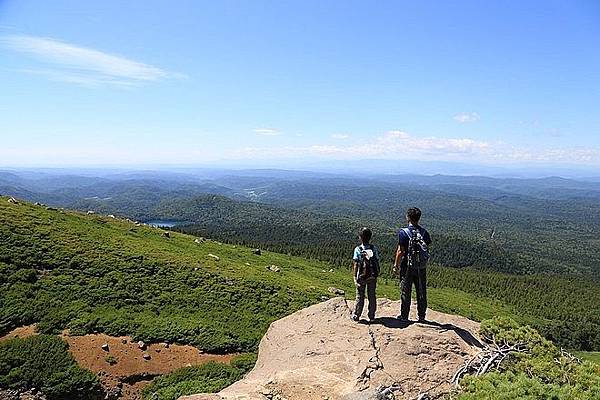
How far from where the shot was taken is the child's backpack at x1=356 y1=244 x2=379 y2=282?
40.5 feet

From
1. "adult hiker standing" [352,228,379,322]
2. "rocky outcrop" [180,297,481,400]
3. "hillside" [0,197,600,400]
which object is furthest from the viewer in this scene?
"hillside" [0,197,600,400]

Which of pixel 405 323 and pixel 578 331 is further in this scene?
pixel 578 331

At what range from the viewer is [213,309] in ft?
91.9

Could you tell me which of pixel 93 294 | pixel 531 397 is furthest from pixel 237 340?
pixel 531 397

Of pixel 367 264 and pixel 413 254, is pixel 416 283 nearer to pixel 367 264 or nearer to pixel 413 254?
pixel 413 254

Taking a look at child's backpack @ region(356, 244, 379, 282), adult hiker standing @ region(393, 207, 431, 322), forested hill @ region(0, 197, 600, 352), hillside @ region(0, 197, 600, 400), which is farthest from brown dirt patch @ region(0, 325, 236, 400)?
adult hiker standing @ region(393, 207, 431, 322)

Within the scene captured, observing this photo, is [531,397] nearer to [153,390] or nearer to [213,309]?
[153,390]

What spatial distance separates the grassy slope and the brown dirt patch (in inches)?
26.9

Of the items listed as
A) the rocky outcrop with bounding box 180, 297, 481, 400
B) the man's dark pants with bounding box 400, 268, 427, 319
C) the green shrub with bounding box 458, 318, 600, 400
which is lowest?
the rocky outcrop with bounding box 180, 297, 481, 400

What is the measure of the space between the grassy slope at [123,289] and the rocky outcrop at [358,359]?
11290 millimetres

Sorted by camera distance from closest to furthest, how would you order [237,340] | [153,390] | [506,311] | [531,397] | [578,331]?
[531,397] < [153,390] < [237,340] < [578,331] < [506,311]

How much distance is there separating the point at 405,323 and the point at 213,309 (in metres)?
18.4

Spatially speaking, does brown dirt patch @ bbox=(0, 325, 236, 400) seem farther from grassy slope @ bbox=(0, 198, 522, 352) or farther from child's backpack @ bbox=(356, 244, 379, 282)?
child's backpack @ bbox=(356, 244, 379, 282)

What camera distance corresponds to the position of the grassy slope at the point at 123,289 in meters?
23.0
